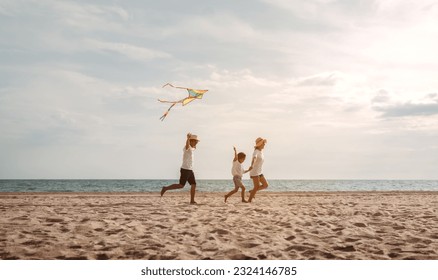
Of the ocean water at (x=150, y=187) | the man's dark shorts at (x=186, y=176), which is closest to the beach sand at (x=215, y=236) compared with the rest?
the man's dark shorts at (x=186, y=176)

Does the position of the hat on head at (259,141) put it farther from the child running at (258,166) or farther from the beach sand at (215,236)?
the beach sand at (215,236)

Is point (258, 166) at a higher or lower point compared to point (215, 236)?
higher

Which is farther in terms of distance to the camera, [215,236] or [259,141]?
[259,141]

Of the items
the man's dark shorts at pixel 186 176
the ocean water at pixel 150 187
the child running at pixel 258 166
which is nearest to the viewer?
the man's dark shorts at pixel 186 176

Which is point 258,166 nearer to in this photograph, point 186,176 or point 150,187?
point 186,176

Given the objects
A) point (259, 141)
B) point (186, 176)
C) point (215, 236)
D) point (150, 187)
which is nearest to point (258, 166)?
point (259, 141)

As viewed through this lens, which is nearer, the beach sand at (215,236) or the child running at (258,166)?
the beach sand at (215,236)

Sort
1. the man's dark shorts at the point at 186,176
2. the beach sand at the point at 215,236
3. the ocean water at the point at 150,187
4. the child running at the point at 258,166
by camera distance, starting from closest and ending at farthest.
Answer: the beach sand at the point at 215,236, the man's dark shorts at the point at 186,176, the child running at the point at 258,166, the ocean water at the point at 150,187

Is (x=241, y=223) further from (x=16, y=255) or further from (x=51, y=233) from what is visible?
(x=16, y=255)
